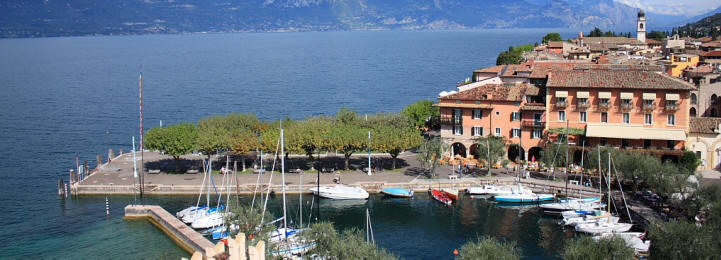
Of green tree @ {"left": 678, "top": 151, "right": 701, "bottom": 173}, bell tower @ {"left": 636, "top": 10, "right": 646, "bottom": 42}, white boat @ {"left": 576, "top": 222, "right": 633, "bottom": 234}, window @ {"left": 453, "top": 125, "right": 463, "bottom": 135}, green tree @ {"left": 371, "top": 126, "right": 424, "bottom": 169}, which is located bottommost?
white boat @ {"left": 576, "top": 222, "right": 633, "bottom": 234}

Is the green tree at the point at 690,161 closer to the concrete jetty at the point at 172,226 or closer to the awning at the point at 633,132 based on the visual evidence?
the awning at the point at 633,132

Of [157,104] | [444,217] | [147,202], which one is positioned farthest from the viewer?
[157,104]

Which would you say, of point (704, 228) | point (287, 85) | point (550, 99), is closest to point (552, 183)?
point (550, 99)

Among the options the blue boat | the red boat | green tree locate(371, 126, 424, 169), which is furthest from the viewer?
green tree locate(371, 126, 424, 169)

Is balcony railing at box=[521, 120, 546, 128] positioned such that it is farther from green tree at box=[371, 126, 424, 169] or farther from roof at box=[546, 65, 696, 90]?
green tree at box=[371, 126, 424, 169]

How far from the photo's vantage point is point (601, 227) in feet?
152

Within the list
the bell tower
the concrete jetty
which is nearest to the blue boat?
the concrete jetty

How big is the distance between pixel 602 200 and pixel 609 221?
19.3 feet

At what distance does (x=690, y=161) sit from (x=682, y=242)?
2540cm

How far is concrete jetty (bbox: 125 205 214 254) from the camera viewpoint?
149ft

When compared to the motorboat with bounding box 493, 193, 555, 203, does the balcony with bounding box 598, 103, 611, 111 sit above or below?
above

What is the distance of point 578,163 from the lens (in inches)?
2414

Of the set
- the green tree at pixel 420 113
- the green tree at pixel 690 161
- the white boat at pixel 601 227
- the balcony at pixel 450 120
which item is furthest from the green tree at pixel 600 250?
the green tree at pixel 420 113

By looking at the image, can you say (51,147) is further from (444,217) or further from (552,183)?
(552,183)
